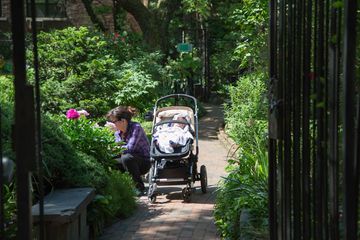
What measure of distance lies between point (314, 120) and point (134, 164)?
6451 millimetres

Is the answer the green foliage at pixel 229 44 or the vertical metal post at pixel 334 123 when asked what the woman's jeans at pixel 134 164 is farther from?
the vertical metal post at pixel 334 123

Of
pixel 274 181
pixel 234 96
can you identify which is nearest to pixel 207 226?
pixel 274 181

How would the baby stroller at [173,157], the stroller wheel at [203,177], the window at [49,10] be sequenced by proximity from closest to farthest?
the baby stroller at [173,157] < the stroller wheel at [203,177] < the window at [49,10]

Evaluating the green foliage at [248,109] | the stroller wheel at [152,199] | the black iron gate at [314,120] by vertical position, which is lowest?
the stroller wheel at [152,199]

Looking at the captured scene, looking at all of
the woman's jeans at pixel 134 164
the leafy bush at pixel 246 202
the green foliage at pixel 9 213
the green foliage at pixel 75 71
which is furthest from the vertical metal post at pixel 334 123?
the green foliage at pixel 75 71

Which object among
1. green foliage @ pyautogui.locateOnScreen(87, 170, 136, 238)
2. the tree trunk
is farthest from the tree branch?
green foliage @ pyautogui.locateOnScreen(87, 170, 136, 238)

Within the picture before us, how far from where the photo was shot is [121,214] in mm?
7625

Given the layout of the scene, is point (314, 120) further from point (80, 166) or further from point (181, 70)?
point (181, 70)

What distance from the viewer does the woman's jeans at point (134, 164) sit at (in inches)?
361

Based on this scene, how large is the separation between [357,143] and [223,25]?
25.9 m

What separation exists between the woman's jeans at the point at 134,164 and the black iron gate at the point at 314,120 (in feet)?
16.9

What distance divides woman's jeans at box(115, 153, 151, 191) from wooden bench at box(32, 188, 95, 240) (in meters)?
2.75

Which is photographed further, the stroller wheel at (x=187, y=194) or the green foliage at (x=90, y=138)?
the stroller wheel at (x=187, y=194)

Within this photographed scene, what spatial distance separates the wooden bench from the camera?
5293mm
